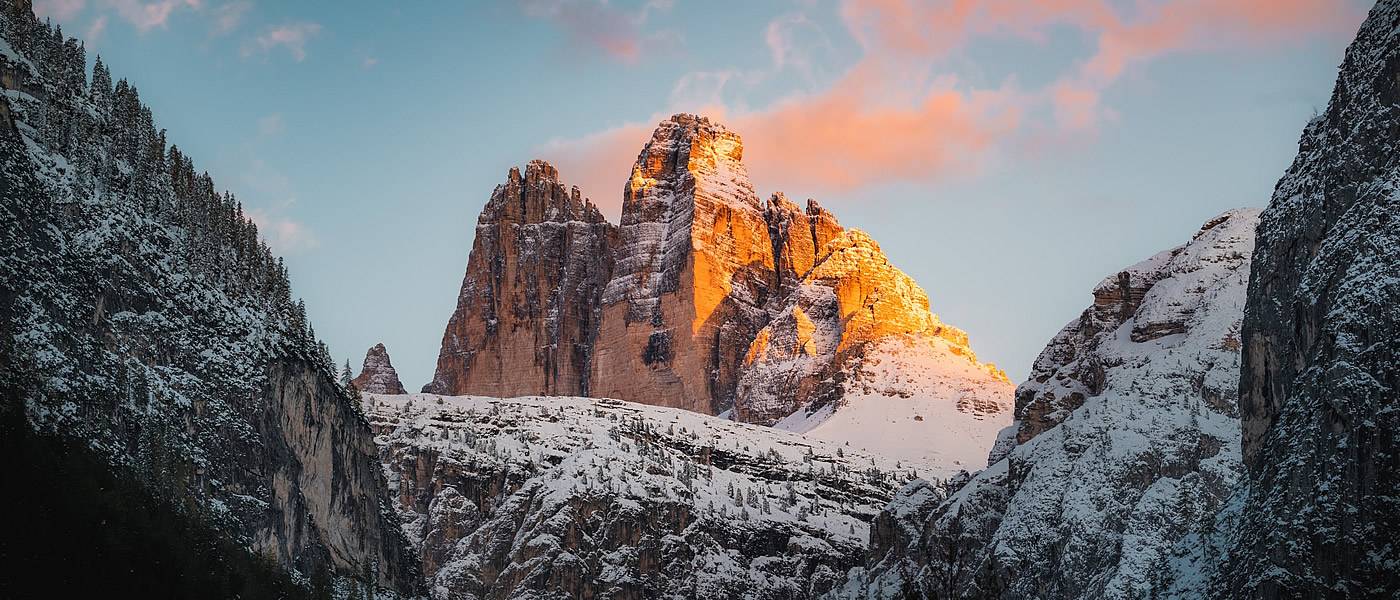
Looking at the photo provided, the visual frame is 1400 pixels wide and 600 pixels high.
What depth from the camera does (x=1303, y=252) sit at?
357 ft

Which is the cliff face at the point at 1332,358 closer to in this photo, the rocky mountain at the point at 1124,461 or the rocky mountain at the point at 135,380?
the rocky mountain at the point at 1124,461

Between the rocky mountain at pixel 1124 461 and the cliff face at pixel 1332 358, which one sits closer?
the cliff face at pixel 1332 358

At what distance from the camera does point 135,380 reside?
159750 millimetres

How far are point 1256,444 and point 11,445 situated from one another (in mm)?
78008

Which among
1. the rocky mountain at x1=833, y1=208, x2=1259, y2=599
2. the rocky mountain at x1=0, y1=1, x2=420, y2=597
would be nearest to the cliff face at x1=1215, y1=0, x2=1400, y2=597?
the rocky mountain at x1=833, y1=208, x2=1259, y2=599

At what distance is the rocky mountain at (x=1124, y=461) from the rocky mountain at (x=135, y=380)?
5362cm

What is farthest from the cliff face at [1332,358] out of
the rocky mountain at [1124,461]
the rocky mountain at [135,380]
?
the rocky mountain at [135,380]

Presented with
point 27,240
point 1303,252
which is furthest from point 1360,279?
point 27,240

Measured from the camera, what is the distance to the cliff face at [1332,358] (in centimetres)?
9244

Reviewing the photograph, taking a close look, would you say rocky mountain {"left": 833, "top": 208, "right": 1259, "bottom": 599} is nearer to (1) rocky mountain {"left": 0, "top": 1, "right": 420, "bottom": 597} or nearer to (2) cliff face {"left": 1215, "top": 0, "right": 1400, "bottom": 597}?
(2) cliff face {"left": 1215, "top": 0, "right": 1400, "bottom": 597}

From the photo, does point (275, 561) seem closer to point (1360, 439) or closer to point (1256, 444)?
point (1256, 444)

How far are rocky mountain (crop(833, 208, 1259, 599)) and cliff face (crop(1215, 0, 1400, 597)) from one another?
16313mm

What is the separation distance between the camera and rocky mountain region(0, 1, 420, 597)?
5310 inches

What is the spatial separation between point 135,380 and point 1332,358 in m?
98.1
